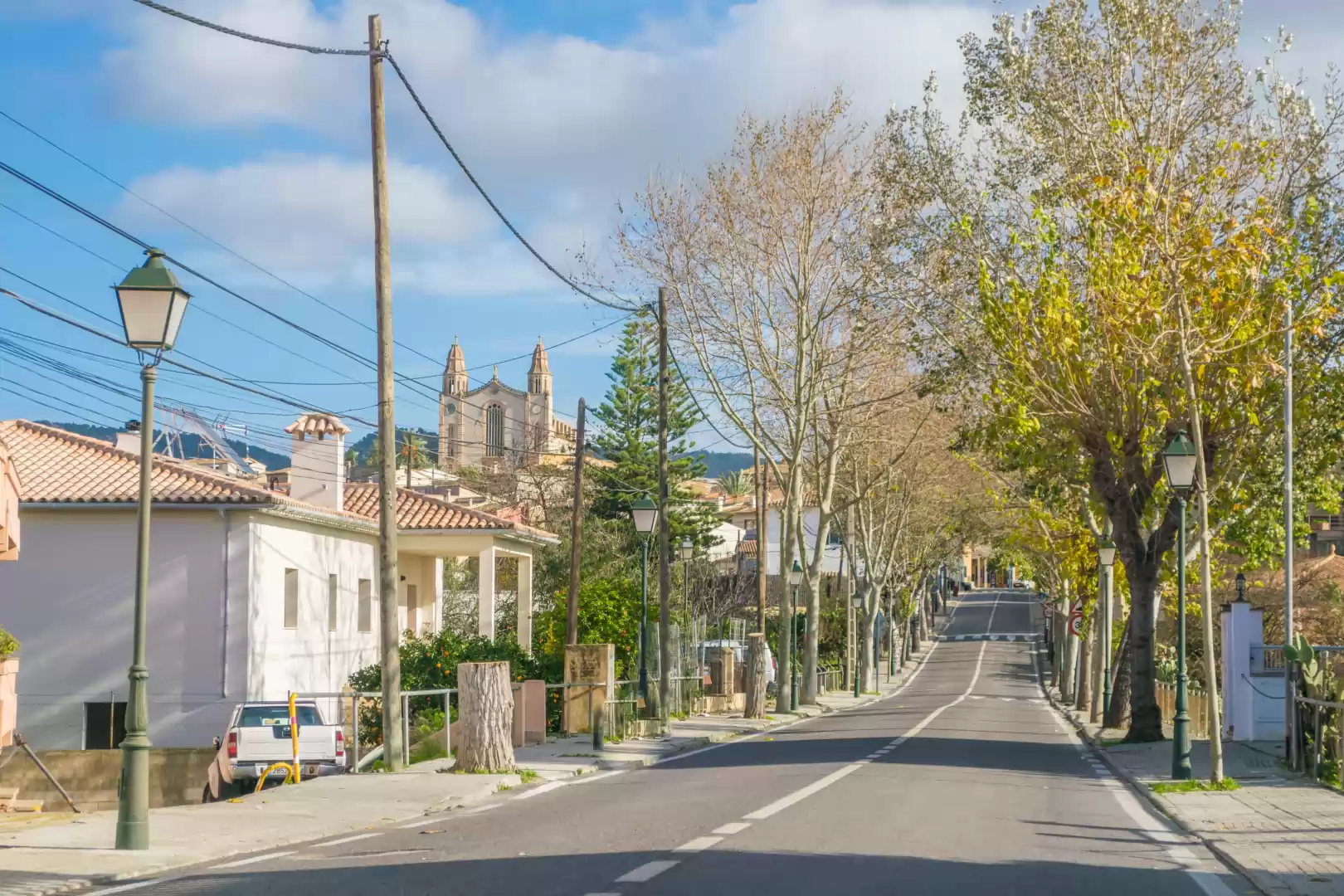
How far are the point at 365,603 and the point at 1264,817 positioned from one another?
26.3 m

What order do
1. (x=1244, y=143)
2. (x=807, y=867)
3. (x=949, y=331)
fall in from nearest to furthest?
1. (x=807, y=867)
2. (x=1244, y=143)
3. (x=949, y=331)

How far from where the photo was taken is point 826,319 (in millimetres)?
40031

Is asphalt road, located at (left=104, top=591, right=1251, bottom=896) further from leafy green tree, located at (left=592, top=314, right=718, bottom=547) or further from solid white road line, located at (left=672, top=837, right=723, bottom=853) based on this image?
leafy green tree, located at (left=592, top=314, right=718, bottom=547)

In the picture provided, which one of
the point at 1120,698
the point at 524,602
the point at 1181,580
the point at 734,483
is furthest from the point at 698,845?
the point at 734,483

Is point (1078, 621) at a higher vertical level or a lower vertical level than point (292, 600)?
lower

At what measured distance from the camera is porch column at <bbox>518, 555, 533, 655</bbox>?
1594 inches

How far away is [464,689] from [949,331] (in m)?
13.4

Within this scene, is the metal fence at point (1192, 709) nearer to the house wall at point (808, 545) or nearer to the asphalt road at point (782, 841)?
the asphalt road at point (782, 841)

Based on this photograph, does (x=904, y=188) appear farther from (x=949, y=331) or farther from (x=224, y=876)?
(x=224, y=876)

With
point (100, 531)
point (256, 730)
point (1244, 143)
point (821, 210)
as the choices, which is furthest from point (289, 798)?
point (821, 210)

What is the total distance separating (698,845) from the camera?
36.3ft

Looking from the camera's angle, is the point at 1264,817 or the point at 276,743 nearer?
the point at 1264,817

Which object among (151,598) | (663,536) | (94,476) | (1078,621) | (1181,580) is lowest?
(1078,621)

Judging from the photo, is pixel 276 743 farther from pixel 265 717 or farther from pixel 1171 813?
pixel 1171 813
